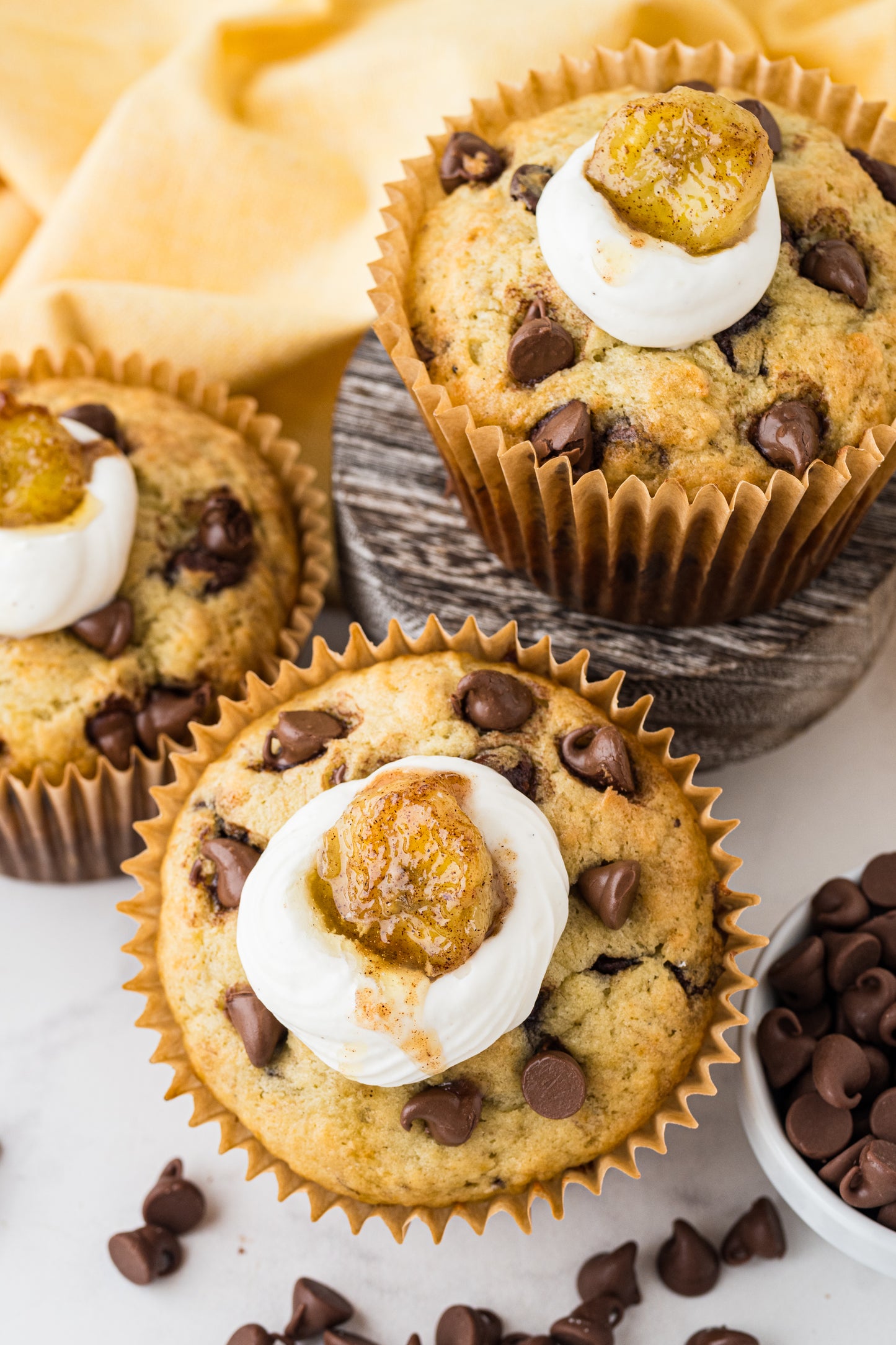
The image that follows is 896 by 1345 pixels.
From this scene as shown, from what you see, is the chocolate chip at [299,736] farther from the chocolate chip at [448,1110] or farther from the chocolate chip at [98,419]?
the chocolate chip at [98,419]

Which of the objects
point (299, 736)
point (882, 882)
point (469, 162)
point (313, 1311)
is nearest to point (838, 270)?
point (469, 162)

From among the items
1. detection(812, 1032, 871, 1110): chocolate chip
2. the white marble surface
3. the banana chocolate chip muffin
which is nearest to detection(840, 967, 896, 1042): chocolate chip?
detection(812, 1032, 871, 1110): chocolate chip

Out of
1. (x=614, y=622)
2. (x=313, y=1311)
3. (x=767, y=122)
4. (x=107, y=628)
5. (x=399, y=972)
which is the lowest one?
(x=313, y=1311)

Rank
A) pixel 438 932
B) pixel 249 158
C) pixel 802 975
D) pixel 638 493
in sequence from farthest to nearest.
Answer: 1. pixel 249 158
2. pixel 802 975
3. pixel 638 493
4. pixel 438 932

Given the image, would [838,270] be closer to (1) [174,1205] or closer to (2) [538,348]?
(2) [538,348]

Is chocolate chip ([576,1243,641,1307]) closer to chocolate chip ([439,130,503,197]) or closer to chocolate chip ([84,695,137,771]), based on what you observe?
chocolate chip ([84,695,137,771])

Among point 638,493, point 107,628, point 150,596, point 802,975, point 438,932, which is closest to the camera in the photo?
point 438,932
